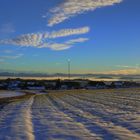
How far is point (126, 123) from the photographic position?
15.9 m

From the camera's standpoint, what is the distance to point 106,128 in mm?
14453

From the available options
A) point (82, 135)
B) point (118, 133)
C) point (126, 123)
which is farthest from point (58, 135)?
point (126, 123)

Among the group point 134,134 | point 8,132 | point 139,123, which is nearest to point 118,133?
point 134,134

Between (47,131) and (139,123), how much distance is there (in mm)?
3546

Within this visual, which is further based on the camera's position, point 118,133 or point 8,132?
point 8,132

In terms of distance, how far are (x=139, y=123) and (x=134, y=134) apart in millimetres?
2654

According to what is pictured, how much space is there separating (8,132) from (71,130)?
2.25 meters

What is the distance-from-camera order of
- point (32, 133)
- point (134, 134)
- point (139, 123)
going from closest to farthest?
point (134, 134) → point (32, 133) → point (139, 123)

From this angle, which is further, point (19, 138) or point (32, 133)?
point (32, 133)

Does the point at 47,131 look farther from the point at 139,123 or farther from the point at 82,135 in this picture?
the point at 139,123

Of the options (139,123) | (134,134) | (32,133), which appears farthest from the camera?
(139,123)

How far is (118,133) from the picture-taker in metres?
13.0

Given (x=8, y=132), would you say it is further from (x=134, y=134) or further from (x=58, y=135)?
(x=134, y=134)

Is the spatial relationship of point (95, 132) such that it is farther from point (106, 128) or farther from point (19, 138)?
point (19, 138)
